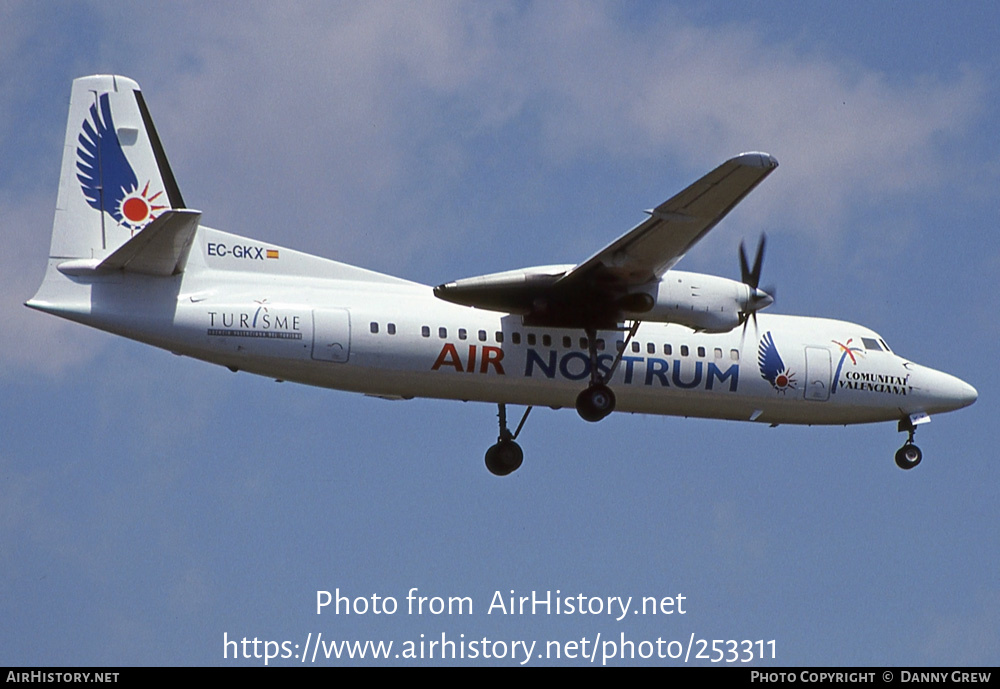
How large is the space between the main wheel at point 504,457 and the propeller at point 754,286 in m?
5.57

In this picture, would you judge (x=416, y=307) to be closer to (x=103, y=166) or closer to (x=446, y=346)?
(x=446, y=346)

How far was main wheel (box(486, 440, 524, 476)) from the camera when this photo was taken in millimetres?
29969

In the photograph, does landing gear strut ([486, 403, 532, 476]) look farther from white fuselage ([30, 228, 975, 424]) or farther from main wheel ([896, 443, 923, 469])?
main wheel ([896, 443, 923, 469])

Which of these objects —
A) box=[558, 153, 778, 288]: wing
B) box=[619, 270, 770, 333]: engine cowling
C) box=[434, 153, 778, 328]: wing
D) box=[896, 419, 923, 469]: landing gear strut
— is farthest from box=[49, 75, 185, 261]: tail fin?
box=[896, 419, 923, 469]: landing gear strut

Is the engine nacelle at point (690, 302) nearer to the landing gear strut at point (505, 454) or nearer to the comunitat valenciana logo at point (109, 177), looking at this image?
the landing gear strut at point (505, 454)

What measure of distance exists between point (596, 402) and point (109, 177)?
30.4ft

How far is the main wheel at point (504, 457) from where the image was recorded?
98.3 ft

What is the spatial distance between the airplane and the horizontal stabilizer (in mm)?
32

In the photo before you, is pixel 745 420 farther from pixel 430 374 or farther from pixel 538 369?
pixel 430 374

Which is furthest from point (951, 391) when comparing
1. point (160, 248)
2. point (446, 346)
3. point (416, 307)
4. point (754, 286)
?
point (160, 248)

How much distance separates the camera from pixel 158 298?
24.0m

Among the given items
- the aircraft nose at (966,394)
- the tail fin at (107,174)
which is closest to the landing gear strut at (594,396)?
the tail fin at (107,174)
